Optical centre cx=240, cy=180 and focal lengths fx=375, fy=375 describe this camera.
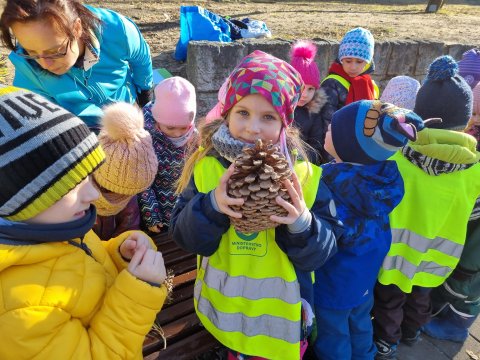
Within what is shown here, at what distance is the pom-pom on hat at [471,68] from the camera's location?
3.15 meters

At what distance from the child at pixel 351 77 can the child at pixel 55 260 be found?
259 centimetres

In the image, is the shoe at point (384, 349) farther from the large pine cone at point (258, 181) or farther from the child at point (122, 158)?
the child at point (122, 158)

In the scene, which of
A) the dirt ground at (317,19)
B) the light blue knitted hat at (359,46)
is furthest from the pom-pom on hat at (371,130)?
the dirt ground at (317,19)

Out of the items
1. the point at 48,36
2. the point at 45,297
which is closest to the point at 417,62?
the point at 48,36

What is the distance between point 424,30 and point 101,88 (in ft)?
28.3

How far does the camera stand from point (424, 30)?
8.68m

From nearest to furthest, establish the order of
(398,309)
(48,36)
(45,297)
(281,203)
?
(45,297)
(281,203)
(48,36)
(398,309)

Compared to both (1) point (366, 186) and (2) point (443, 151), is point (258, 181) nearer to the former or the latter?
Answer: (1) point (366, 186)

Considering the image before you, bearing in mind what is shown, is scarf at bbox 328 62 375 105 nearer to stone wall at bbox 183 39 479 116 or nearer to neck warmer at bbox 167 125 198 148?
stone wall at bbox 183 39 479 116

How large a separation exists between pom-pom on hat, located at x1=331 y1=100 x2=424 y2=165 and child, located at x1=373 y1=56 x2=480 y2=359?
1.19ft

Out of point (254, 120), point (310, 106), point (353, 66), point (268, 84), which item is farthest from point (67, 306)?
point (353, 66)

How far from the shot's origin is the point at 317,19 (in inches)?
354

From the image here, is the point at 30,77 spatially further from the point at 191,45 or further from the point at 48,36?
the point at 191,45

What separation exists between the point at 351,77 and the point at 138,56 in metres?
2.04
